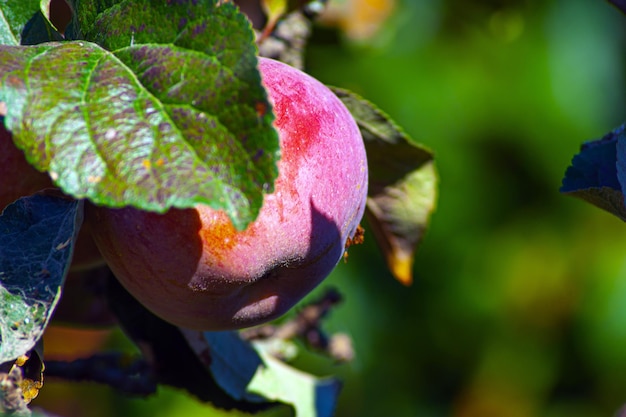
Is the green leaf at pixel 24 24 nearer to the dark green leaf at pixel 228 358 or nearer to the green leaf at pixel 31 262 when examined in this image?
the green leaf at pixel 31 262

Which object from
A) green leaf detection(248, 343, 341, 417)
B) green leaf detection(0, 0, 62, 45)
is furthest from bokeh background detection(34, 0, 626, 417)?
green leaf detection(0, 0, 62, 45)

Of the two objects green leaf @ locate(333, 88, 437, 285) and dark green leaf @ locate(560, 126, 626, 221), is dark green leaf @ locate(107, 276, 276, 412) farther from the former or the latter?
dark green leaf @ locate(560, 126, 626, 221)

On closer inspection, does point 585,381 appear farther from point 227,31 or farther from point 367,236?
point 227,31

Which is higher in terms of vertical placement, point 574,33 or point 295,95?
point 295,95

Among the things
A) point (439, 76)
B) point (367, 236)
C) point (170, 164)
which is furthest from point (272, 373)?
point (439, 76)

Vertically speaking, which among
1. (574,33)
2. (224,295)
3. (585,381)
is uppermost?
(224,295)
